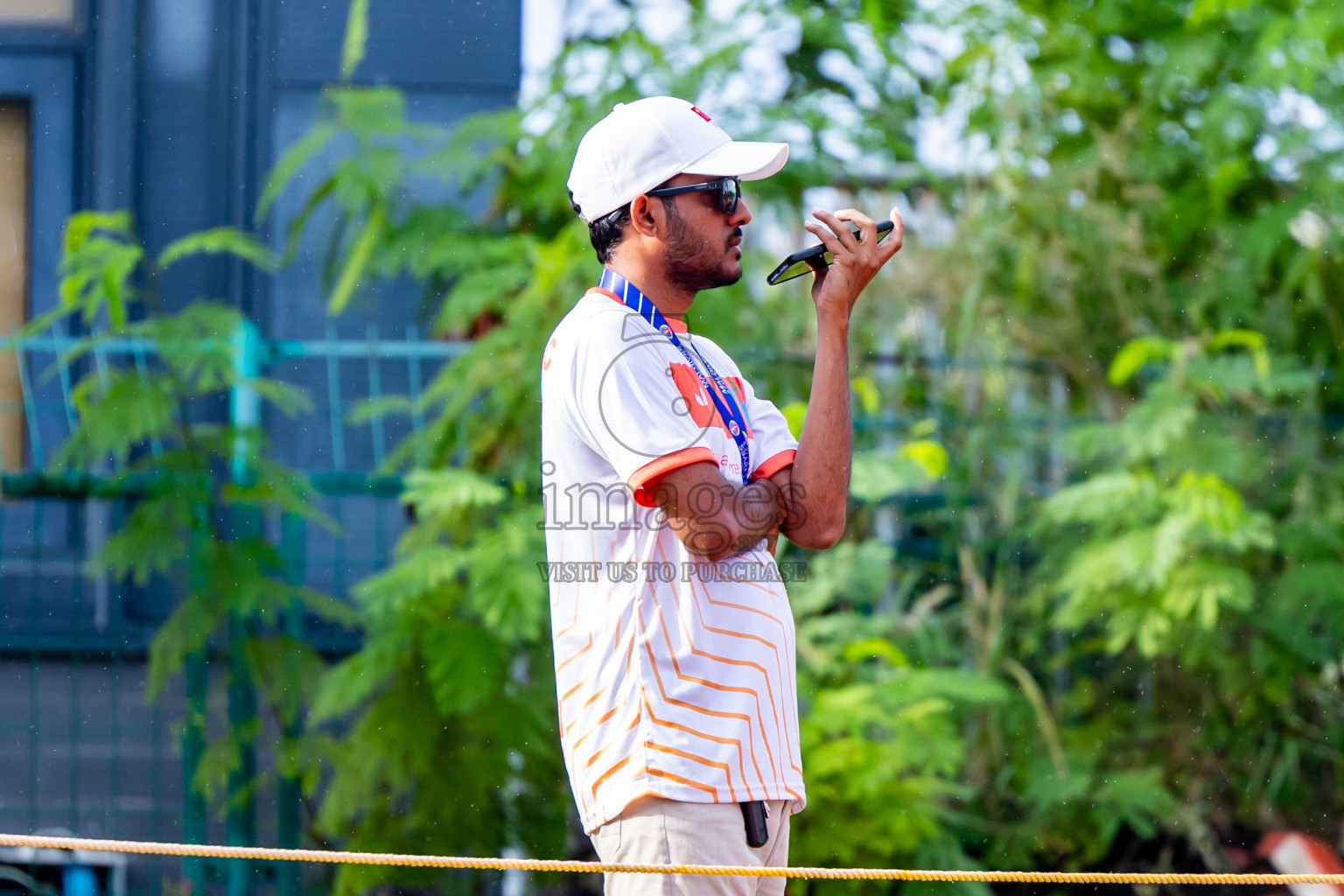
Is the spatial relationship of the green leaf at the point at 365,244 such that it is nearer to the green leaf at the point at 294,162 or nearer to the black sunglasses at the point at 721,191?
the green leaf at the point at 294,162

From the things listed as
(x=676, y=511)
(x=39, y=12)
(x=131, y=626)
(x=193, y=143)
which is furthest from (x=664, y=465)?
(x=39, y=12)

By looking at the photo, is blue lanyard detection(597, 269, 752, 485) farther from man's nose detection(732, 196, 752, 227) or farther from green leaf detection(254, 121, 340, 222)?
green leaf detection(254, 121, 340, 222)

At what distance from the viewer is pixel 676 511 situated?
4.93 feet

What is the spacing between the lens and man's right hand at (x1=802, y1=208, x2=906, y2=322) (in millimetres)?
1635

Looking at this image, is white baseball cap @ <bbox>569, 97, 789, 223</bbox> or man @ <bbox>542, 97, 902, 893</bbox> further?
white baseball cap @ <bbox>569, 97, 789, 223</bbox>

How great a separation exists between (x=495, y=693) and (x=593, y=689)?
6.24ft

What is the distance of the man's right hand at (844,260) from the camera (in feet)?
5.36

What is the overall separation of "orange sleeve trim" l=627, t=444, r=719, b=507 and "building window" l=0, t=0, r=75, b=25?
352 cm

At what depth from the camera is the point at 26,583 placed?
383 cm

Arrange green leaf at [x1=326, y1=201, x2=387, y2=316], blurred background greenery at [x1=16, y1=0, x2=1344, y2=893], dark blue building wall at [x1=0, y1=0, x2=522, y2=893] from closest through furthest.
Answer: blurred background greenery at [x1=16, y1=0, x2=1344, y2=893], green leaf at [x1=326, y1=201, x2=387, y2=316], dark blue building wall at [x1=0, y1=0, x2=522, y2=893]

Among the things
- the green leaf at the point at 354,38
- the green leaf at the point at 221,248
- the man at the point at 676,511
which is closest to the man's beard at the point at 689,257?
the man at the point at 676,511

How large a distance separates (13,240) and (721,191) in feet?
10.9

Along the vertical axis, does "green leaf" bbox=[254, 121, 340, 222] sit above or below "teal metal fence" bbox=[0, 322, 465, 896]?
above

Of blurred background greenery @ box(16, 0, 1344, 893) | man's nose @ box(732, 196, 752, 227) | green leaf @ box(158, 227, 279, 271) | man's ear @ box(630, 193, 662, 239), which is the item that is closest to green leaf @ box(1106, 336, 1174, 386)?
blurred background greenery @ box(16, 0, 1344, 893)
